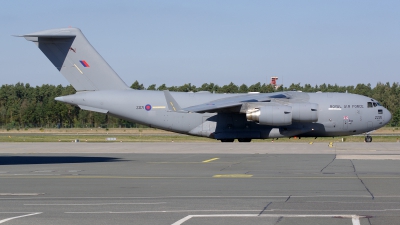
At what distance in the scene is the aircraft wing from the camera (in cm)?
3353

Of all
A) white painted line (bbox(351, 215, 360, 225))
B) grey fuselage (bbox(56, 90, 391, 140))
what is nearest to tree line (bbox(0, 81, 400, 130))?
grey fuselage (bbox(56, 90, 391, 140))

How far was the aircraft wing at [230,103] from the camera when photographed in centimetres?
3353

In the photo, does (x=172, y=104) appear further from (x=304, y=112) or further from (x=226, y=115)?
(x=304, y=112)

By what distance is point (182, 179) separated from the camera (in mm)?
16250

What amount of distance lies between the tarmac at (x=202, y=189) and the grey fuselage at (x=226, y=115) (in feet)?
34.0

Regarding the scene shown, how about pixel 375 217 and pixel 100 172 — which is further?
pixel 100 172

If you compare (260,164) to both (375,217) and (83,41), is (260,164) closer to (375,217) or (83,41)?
(375,217)

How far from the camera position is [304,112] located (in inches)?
1344

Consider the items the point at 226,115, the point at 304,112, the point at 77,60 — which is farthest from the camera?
the point at 77,60

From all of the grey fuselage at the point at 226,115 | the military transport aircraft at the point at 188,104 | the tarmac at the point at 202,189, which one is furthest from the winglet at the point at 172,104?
the tarmac at the point at 202,189

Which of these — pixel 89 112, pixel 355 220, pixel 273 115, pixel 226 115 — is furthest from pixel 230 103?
pixel 89 112

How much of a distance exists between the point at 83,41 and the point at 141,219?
28.8 meters

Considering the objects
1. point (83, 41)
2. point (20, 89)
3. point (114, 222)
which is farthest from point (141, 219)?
point (20, 89)

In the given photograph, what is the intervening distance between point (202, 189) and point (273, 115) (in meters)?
20.3
